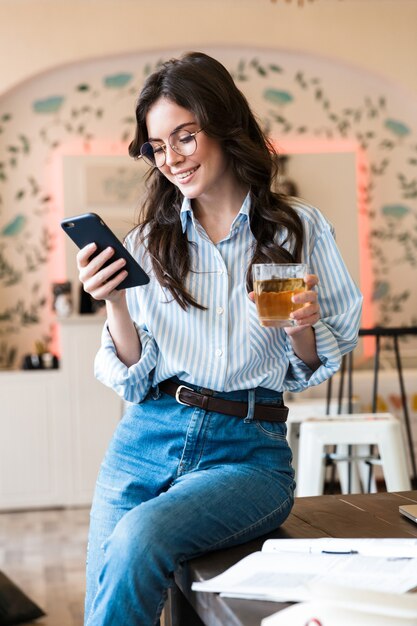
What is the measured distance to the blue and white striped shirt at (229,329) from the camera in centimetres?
167

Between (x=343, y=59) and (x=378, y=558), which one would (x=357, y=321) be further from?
(x=343, y=59)

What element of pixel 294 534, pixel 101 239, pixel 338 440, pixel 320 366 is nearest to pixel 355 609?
pixel 294 534

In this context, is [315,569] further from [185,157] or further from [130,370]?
[185,157]

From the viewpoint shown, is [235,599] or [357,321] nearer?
[235,599]

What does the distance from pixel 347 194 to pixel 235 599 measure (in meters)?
4.79

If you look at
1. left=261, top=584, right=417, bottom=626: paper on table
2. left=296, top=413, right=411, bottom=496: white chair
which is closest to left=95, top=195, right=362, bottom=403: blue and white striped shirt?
left=261, top=584, right=417, bottom=626: paper on table

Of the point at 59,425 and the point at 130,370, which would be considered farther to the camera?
the point at 59,425

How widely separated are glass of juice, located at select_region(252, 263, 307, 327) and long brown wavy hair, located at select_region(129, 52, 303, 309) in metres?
0.17

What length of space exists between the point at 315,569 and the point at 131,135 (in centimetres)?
457

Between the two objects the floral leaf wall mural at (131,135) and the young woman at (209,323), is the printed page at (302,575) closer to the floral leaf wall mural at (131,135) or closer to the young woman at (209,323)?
the young woman at (209,323)

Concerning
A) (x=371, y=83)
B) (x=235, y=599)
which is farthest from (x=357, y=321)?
(x=371, y=83)

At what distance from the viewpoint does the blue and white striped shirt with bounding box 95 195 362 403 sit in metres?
1.67

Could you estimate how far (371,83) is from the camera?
19.3 feet

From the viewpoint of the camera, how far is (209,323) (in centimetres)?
171
